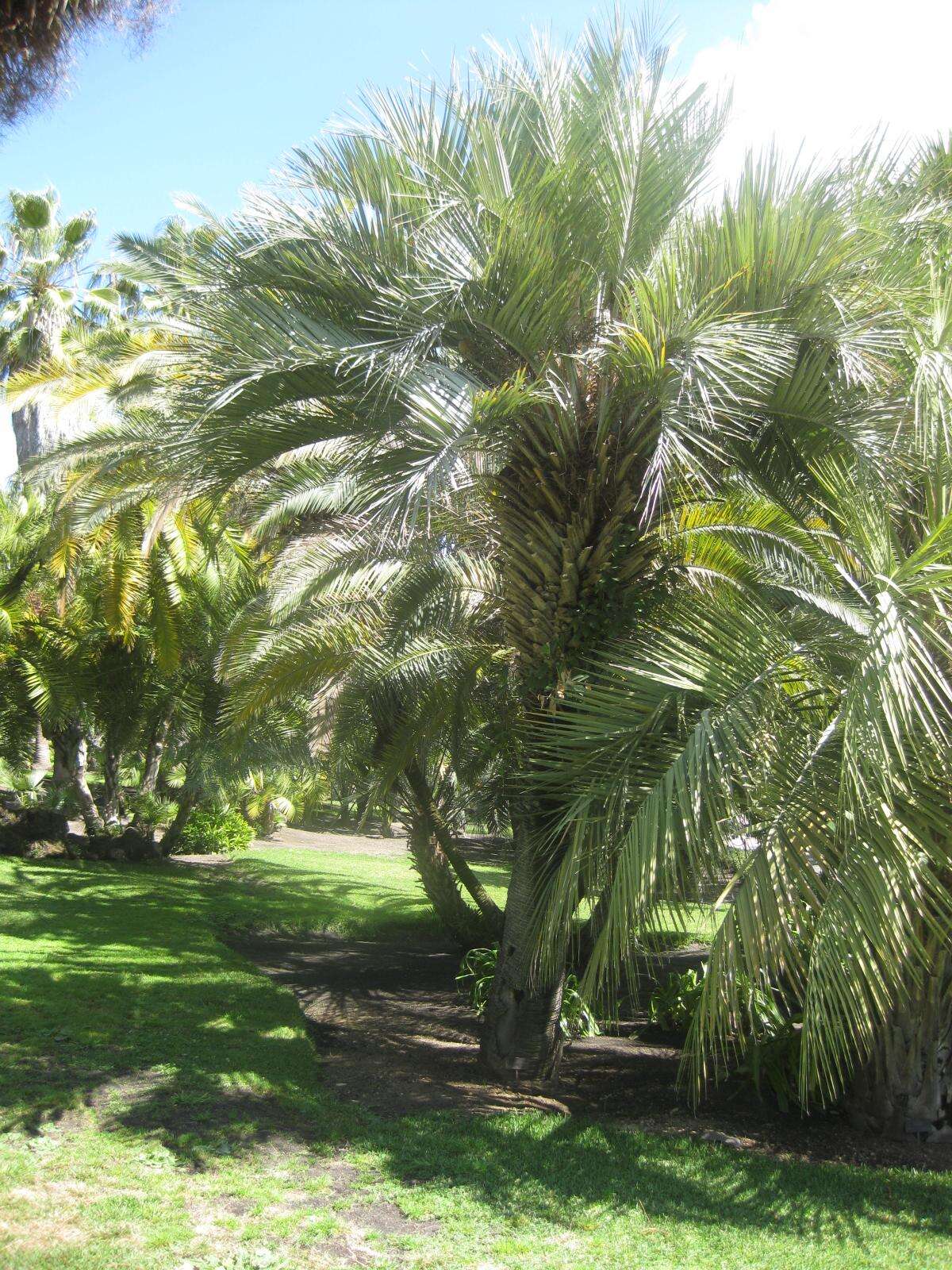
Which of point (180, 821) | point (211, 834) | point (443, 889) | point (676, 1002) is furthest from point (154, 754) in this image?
point (676, 1002)

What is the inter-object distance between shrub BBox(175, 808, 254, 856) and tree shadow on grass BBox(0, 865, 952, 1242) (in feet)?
34.1

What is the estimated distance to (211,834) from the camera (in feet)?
62.5

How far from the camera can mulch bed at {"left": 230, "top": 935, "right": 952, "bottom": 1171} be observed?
20.5ft

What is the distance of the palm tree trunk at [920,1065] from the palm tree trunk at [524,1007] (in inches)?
87.1

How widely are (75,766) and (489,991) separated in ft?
34.5

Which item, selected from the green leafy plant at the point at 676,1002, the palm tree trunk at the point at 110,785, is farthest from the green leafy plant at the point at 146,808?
the green leafy plant at the point at 676,1002

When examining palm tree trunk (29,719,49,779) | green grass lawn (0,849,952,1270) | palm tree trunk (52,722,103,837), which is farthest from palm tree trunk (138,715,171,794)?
green grass lawn (0,849,952,1270)

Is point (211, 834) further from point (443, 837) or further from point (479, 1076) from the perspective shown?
point (479, 1076)

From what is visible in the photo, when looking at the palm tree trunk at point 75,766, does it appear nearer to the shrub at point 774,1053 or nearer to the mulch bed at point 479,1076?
the mulch bed at point 479,1076

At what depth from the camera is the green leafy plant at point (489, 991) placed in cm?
851

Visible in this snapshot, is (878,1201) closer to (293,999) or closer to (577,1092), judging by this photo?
(577,1092)

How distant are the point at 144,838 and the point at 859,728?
15267mm

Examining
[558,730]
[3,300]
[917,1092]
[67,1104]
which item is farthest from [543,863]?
[3,300]

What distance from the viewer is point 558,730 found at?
5.17m
